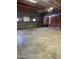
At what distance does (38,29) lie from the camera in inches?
54.1

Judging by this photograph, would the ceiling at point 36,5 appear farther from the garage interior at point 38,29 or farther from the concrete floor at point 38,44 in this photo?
the concrete floor at point 38,44

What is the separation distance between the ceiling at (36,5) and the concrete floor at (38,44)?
23cm

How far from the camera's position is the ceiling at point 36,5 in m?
1.33

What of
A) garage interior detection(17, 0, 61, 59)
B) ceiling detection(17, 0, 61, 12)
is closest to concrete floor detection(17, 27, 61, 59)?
garage interior detection(17, 0, 61, 59)

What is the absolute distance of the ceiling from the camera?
4.35 ft

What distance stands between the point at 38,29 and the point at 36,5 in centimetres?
26

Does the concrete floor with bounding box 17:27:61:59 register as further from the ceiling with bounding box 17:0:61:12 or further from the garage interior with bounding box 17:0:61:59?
the ceiling with bounding box 17:0:61:12

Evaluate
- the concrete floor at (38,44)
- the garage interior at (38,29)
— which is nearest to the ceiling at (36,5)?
the garage interior at (38,29)

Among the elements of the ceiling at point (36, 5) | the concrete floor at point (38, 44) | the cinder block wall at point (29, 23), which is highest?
the ceiling at point (36, 5)

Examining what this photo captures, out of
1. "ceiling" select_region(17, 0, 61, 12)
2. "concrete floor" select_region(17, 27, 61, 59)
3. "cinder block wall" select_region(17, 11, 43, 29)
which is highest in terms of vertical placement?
"ceiling" select_region(17, 0, 61, 12)

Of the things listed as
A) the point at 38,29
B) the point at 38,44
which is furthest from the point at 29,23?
the point at 38,44
